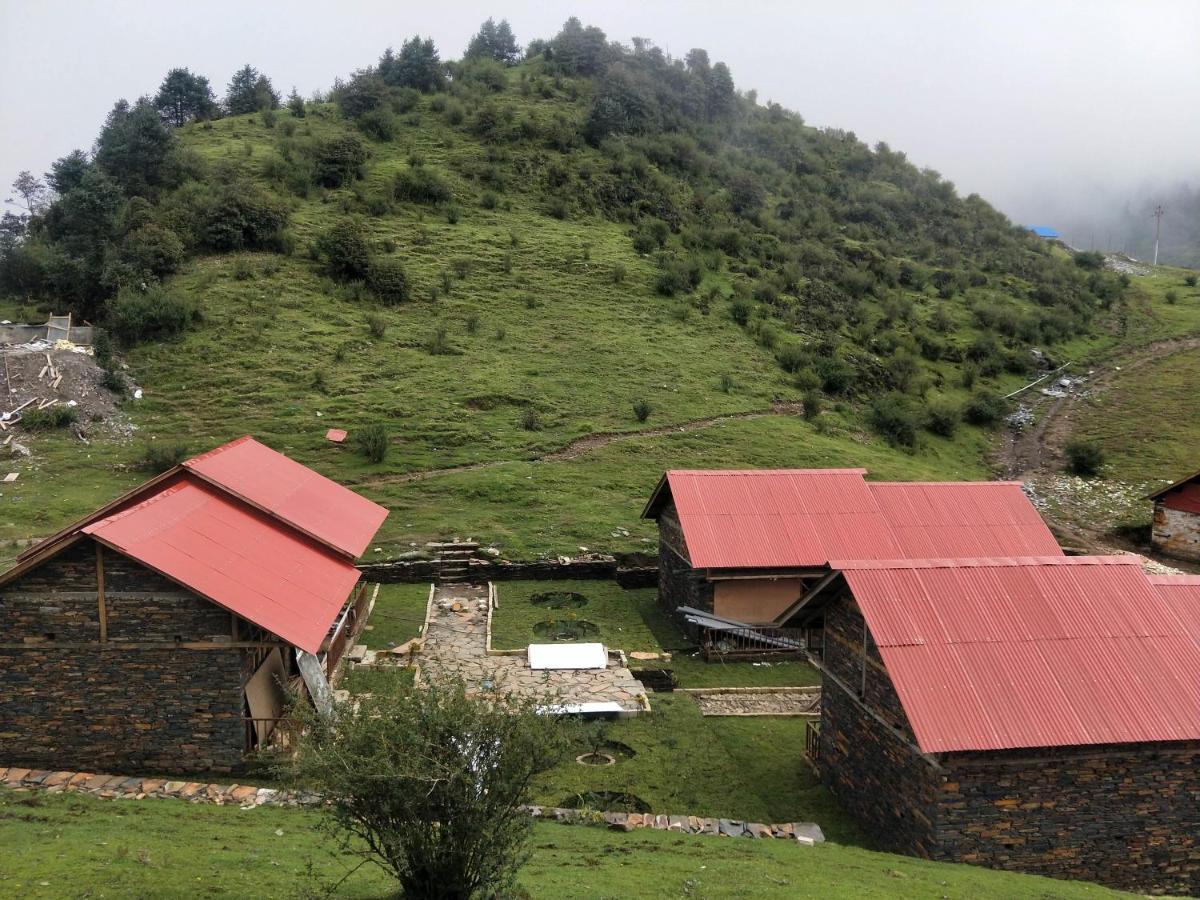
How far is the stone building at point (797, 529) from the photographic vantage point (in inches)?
969

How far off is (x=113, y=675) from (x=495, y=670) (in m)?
9.19

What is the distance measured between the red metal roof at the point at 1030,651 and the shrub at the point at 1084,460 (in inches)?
1338

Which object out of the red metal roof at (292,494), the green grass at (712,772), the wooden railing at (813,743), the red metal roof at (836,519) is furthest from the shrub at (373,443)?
the wooden railing at (813,743)

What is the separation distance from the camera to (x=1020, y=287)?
72250mm

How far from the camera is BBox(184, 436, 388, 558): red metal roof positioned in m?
19.3

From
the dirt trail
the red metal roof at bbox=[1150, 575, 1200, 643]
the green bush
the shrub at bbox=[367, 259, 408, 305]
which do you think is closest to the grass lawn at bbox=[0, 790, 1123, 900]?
the red metal roof at bbox=[1150, 575, 1200, 643]

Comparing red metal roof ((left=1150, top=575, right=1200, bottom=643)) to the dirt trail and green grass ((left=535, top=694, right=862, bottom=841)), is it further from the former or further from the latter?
the dirt trail

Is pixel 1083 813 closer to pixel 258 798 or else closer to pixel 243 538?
pixel 258 798

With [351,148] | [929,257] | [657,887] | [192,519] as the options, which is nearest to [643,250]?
[351,148]

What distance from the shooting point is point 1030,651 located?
46.1 ft

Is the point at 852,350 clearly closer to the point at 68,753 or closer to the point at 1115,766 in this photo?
the point at 1115,766

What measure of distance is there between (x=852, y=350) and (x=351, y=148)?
38649mm

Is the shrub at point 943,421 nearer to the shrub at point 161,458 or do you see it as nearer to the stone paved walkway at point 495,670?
the stone paved walkway at point 495,670

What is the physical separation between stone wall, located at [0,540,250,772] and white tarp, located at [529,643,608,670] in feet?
28.9
